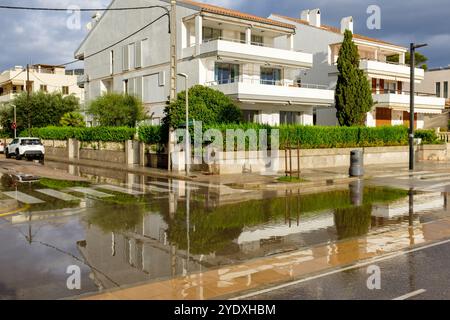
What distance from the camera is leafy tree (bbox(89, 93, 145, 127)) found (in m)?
34.3

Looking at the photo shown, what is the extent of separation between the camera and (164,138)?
25969 millimetres

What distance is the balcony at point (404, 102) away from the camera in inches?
1576

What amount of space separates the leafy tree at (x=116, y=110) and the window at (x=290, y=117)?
440 inches

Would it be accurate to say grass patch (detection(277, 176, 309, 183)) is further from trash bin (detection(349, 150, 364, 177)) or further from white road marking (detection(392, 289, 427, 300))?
white road marking (detection(392, 289, 427, 300))

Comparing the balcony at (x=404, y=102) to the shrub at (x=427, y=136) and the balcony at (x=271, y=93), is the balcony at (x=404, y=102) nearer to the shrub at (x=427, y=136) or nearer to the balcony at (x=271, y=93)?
the shrub at (x=427, y=136)

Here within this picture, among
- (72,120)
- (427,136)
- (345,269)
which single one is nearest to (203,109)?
(345,269)

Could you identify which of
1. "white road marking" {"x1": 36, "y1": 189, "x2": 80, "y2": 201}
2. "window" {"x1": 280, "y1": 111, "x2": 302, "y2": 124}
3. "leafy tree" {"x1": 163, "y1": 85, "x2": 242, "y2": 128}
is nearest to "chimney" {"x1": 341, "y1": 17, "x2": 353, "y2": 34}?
"window" {"x1": 280, "y1": 111, "x2": 302, "y2": 124}

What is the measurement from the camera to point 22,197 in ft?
48.7

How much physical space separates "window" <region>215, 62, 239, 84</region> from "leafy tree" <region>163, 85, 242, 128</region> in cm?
946

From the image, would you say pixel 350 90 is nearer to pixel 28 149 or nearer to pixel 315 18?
pixel 315 18

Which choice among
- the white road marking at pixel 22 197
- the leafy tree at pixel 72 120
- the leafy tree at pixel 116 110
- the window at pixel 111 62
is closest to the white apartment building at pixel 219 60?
the window at pixel 111 62

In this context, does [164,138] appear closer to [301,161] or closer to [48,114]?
[301,161]
